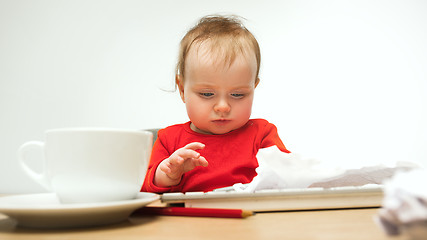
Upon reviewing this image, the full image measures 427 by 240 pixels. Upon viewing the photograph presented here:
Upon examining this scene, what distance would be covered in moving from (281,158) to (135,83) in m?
1.56

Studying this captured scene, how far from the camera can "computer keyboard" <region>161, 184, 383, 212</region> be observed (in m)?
0.43

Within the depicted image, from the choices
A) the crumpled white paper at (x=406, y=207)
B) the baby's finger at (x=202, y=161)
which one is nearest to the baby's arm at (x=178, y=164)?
the baby's finger at (x=202, y=161)

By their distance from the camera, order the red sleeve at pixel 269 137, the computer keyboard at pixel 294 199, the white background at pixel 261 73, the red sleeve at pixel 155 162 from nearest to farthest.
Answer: the computer keyboard at pixel 294 199 < the red sleeve at pixel 155 162 < the red sleeve at pixel 269 137 < the white background at pixel 261 73

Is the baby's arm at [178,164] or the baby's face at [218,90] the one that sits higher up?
the baby's face at [218,90]

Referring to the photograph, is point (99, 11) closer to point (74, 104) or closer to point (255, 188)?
point (74, 104)

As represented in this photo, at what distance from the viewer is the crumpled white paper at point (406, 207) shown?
0.18m

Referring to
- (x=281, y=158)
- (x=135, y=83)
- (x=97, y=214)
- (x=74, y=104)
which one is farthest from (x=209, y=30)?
(x=74, y=104)

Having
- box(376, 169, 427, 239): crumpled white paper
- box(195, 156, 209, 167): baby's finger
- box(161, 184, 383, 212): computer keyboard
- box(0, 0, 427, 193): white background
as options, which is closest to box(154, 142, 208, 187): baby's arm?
box(195, 156, 209, 167): baby's finger

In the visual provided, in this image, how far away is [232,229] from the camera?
0.32 metres

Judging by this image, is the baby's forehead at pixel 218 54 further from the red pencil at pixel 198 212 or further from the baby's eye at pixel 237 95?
the red pencil at pixel 198 212

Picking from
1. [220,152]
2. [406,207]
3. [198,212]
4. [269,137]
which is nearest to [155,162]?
[220,152]

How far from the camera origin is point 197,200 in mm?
445

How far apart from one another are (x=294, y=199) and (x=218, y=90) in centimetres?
41

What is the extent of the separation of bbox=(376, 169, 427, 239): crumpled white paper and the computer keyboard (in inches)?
9.0
